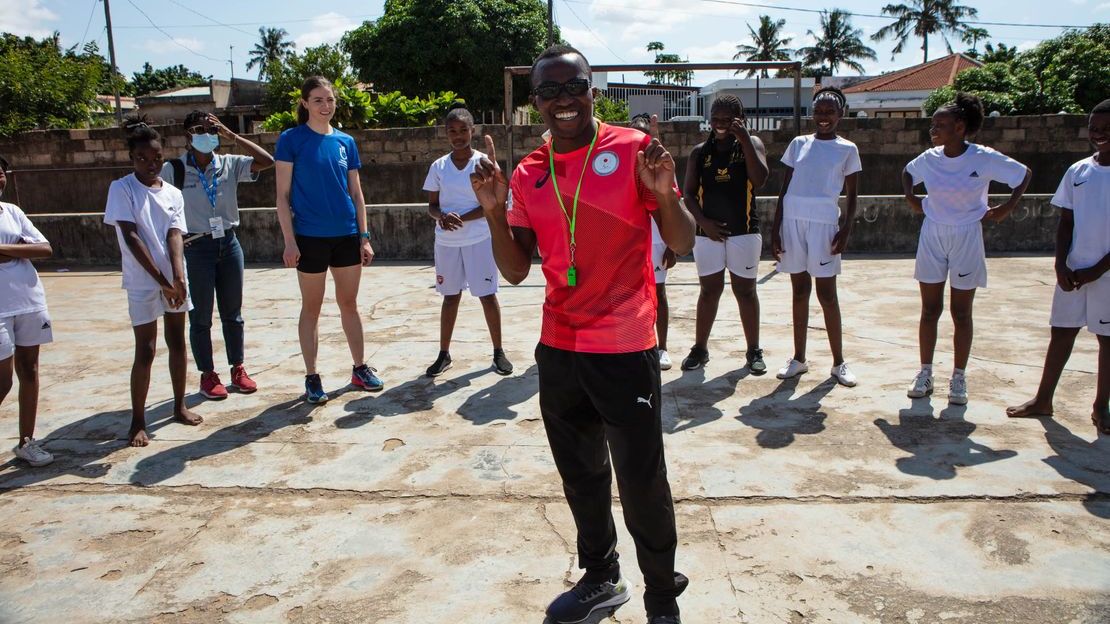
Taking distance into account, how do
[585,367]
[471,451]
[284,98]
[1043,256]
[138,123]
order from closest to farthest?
[585,367], [471,451], [138,123], [1043,256], [284,98]

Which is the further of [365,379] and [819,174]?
[365,379]

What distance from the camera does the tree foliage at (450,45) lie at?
98.6 feet

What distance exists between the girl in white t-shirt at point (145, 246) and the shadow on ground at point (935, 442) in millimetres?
3955

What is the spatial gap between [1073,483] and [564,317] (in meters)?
2.64

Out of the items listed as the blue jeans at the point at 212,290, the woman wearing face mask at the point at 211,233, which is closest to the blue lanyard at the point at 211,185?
the woman wearing face mask at the point at 211,233

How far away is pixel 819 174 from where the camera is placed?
16.6 ft

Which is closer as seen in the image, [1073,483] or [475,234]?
[1073,483]

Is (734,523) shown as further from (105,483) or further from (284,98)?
(284,98)

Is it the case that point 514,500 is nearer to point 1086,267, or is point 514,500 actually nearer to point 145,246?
point 145,246

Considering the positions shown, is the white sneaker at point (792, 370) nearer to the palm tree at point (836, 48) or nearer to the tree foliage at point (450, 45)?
the tree foliage at point (450, 45)

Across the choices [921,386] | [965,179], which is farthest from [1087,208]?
[921,386]

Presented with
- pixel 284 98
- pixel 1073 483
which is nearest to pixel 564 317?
pixel 1073 483

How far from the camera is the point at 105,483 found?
12.7ft

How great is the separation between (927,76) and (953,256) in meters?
39.8
